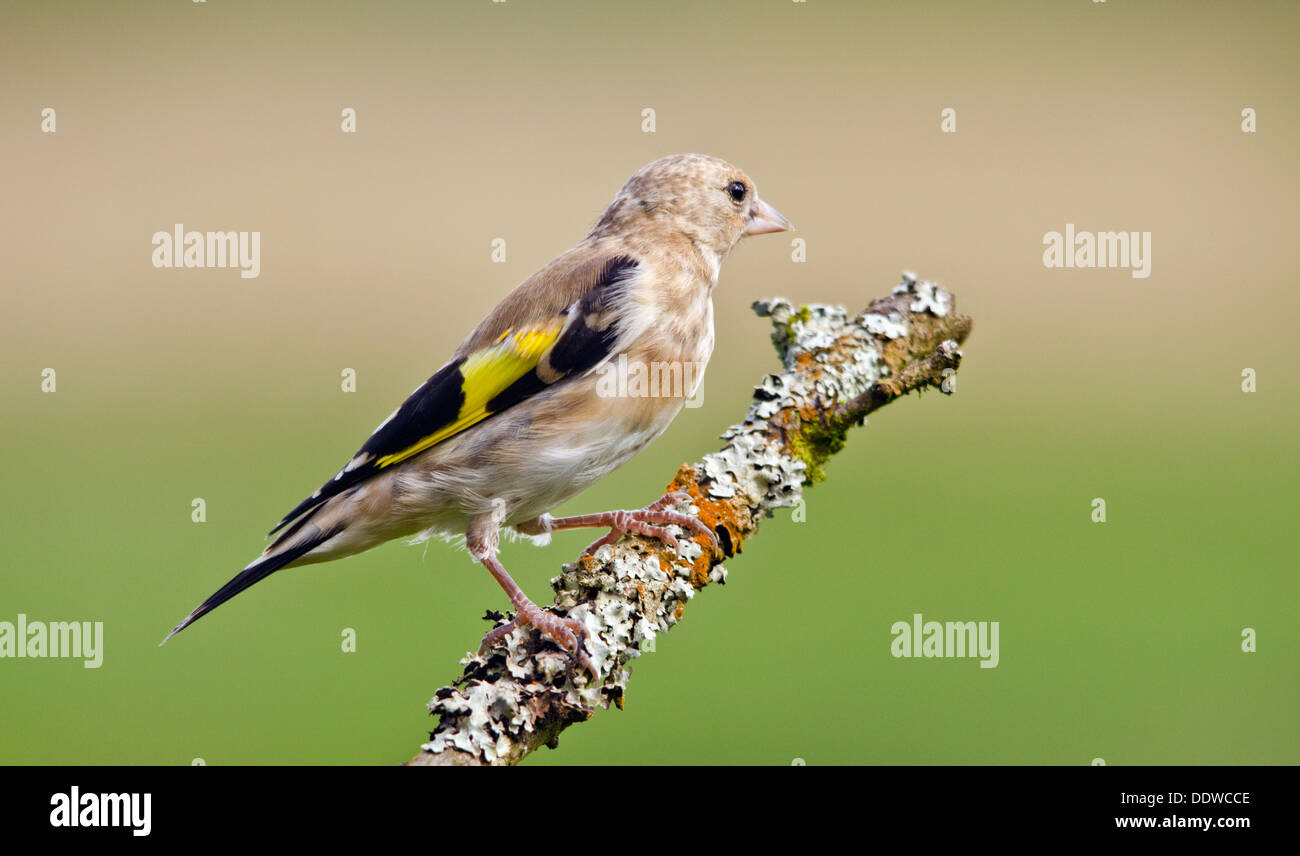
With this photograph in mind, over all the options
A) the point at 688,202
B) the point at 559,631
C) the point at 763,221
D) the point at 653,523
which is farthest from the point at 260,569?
the point at 763,221

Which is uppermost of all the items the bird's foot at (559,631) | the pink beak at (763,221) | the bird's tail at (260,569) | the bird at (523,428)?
the pink beak at (763,221)

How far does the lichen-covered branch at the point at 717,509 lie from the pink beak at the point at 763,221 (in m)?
0.34

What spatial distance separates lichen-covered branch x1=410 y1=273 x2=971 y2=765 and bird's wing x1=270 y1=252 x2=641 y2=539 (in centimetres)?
64

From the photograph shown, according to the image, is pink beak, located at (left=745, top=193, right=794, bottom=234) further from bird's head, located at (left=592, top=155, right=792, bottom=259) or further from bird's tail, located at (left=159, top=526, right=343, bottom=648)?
bird's tail, located at (left=159, top=526, right=343, bottom=648)

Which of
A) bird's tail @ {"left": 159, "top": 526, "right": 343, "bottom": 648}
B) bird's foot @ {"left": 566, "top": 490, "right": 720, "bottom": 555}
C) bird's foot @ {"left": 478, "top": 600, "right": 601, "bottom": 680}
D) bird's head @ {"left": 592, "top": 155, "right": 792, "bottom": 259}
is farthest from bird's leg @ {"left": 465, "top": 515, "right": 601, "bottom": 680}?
bird's head @ {"left": 592, "top": 155, "right": 792, "bottom": 259}

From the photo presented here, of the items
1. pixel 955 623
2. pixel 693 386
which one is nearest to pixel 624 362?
pixel 693 386

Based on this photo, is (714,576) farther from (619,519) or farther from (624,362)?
(624,362)

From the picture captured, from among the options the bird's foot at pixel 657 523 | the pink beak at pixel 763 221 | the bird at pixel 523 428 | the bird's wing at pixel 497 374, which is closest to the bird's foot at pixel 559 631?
the bird at pixel 523 428

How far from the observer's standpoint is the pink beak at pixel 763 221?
16.0ft

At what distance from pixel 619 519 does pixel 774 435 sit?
0.76m

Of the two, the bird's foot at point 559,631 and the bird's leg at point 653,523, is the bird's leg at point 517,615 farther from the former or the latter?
the bird's leg at point 653,523

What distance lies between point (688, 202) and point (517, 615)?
1984 mm

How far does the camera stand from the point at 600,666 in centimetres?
331

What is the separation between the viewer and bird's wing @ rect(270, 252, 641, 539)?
13.4 feet
